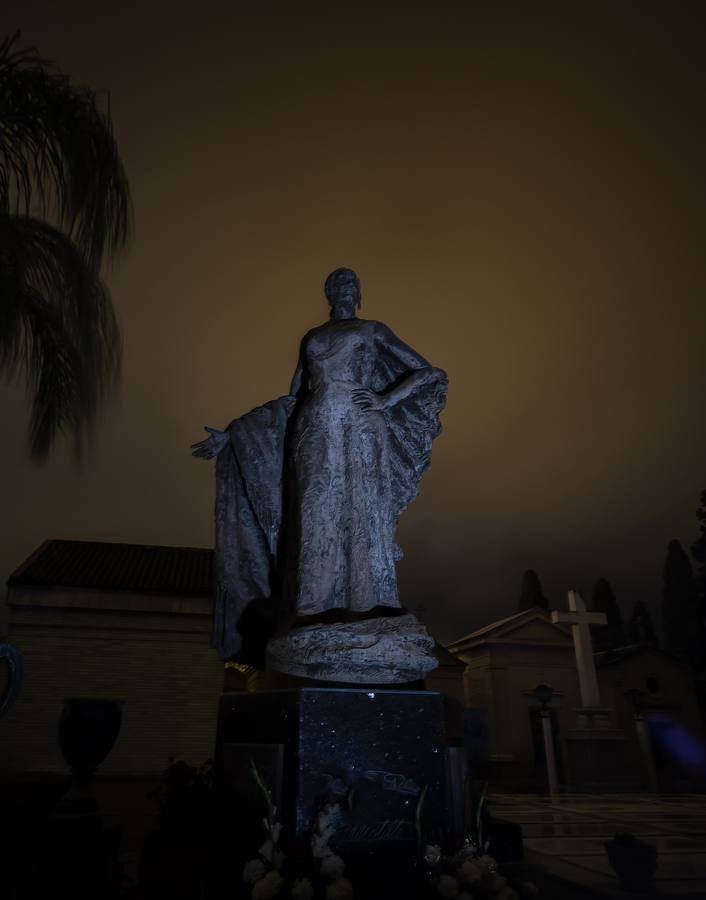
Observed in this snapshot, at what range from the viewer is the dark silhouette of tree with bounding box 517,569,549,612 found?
38375 mm

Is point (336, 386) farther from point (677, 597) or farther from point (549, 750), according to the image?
point (677, 597)

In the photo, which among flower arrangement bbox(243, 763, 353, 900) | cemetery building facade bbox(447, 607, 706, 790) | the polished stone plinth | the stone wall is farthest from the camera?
cemetery building facade bbox(447, 607, 706, 790)

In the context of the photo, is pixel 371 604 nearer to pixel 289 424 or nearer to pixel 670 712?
pixel 289 424

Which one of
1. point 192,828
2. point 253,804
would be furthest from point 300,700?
point 192,828

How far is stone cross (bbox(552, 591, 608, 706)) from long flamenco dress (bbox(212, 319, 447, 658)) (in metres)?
14.2

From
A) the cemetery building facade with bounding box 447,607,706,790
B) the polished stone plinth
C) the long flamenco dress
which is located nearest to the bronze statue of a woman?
the long flamenco dress

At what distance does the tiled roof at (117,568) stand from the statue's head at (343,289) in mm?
12068

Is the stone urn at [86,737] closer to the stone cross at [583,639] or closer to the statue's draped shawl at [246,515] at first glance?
the statue's draped shawl at [246,515]

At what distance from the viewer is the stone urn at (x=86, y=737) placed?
18.4 ft

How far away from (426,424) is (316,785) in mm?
2084

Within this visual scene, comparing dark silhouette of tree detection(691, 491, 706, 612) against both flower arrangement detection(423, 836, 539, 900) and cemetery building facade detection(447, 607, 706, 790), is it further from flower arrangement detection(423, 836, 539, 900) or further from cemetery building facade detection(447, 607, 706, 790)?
flower arrangement detection(423, 836, 539, 900)

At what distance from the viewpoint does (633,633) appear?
3900 cm

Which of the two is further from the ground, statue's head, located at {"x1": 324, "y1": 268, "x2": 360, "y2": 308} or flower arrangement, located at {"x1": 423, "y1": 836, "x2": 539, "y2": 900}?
statue's head, located at {"x1": 324, "y1": 268, "x2": 360, "y2": 308}

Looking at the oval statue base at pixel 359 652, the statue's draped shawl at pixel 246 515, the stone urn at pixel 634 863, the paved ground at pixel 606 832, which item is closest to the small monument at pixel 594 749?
the paved ground at pixel 606 832
